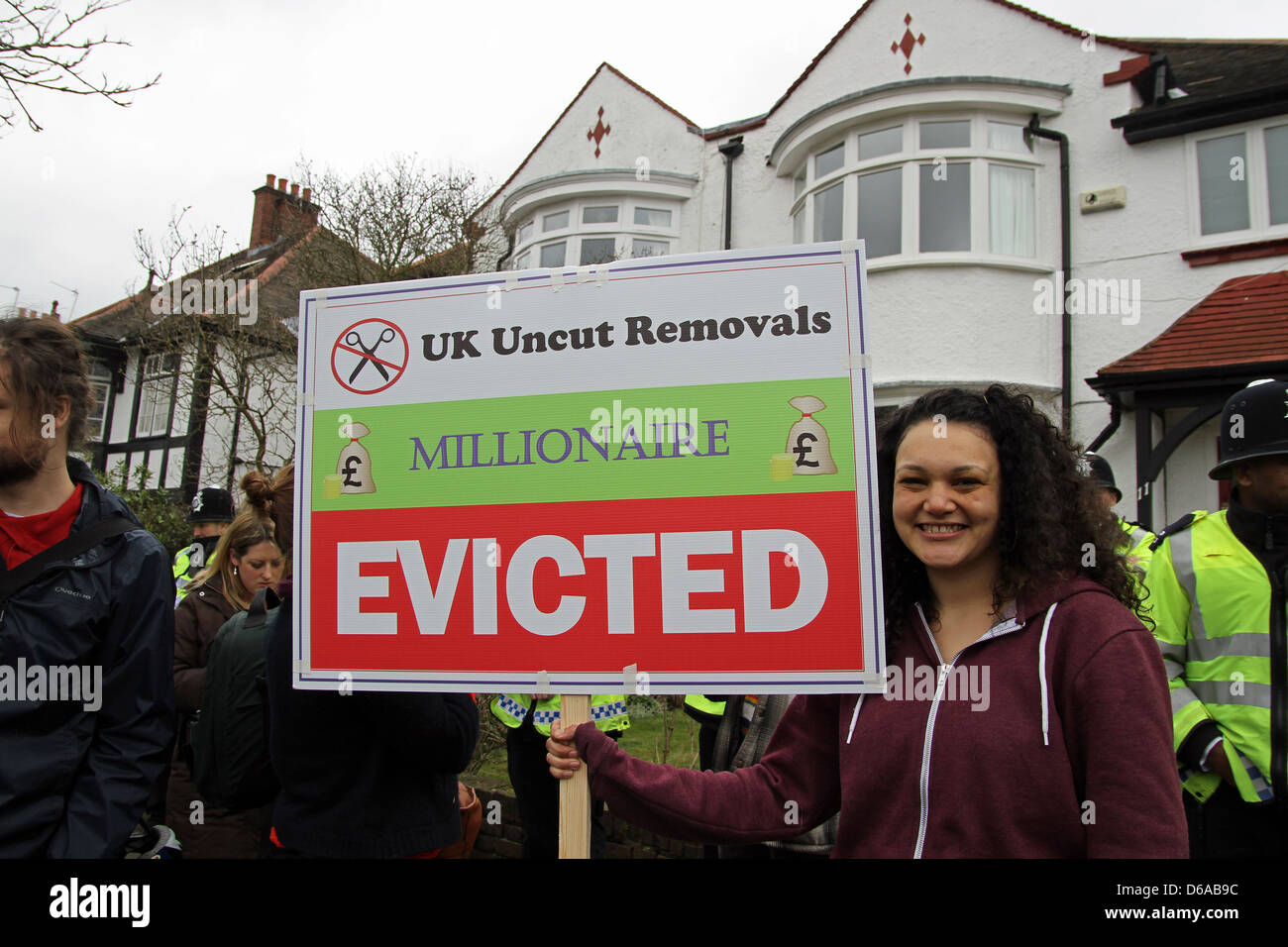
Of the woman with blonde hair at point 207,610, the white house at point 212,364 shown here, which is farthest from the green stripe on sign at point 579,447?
the white house at point 212,364

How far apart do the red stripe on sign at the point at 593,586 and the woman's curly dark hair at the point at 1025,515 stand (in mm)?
183

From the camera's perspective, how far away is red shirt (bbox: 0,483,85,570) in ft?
6.90

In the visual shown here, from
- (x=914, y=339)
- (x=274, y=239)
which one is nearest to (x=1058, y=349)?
(x=914, y=339)

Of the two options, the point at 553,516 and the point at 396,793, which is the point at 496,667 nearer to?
the point at 553,516

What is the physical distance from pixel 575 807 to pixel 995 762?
85 cm

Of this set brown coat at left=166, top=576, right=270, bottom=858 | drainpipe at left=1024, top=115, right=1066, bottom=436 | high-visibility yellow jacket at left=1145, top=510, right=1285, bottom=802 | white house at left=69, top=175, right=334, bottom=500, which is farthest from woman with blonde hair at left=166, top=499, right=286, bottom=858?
drainpipe at left=1024, top=115, right=1066, bottom=436

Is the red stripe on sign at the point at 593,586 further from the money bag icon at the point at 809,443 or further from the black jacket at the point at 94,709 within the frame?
the black jacket at the point at 94,709

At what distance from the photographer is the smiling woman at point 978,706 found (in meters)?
1.48

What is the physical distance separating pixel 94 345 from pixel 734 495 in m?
22.6

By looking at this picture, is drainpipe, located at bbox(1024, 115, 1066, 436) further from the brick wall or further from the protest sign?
the protest sign

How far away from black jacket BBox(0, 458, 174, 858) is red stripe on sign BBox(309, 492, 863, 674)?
0.48 meters

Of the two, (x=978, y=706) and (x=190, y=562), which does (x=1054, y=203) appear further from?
(x=978, y=706)

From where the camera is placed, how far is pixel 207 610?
145 inches

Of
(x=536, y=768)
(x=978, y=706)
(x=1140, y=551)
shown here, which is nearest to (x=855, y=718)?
(x=978, y=706)
